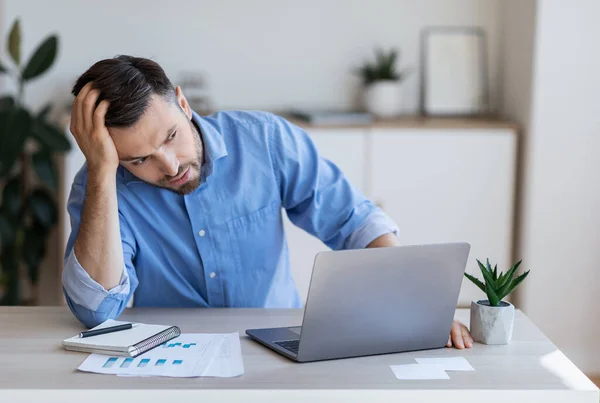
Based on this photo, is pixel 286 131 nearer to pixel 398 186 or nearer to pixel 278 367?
pixel 278 367

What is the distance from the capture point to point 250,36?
4.02 meters

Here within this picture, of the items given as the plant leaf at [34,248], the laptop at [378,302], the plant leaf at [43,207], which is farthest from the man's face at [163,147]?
the plant leaf at [34,248]

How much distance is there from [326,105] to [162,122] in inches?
89.4

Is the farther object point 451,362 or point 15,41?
point 15,41

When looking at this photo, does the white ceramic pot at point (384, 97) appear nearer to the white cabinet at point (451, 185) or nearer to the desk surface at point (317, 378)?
the white cabinet at point (451, 185)

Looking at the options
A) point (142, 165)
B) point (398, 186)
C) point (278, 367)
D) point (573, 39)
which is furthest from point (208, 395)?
point (573, 39)

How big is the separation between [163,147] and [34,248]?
2146 mm

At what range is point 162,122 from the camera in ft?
6.22

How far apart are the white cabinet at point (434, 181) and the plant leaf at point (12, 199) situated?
3.99ft

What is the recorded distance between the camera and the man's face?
188cm

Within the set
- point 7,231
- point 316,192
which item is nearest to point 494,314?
point 316,192

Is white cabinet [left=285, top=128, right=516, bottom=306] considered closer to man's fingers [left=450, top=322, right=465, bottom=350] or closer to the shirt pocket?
the shirt pocket

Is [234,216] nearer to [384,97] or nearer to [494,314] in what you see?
[494,314]

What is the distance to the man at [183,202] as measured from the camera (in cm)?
188
